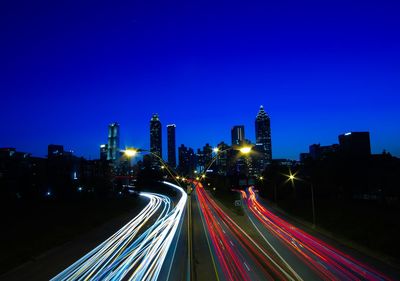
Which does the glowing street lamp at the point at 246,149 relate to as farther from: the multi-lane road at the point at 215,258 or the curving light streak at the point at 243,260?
the curving light streak at the point at 243,260

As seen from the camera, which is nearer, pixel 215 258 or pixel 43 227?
pixel 215 258

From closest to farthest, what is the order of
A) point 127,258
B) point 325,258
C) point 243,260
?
point 243,260
point 325,258
point 127,258

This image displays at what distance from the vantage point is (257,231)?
39.4 metres

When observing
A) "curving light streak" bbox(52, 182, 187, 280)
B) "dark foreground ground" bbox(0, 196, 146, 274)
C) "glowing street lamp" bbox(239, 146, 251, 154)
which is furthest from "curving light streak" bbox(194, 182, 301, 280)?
"dark foreground ground" bbox(0, 196, 146, 274)

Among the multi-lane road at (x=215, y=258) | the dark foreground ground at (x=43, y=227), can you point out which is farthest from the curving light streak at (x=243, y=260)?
the dark foreground ground at (x=43, y=227)

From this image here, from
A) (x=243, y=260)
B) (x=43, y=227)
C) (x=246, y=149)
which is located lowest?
(x=243, y=260)

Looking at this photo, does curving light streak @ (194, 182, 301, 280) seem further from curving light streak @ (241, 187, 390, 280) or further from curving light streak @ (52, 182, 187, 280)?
curving light streak @ (52, 182, 187, 280)

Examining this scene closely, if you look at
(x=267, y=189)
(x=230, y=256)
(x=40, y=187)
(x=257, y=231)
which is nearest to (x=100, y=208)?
(x=40, y=187)

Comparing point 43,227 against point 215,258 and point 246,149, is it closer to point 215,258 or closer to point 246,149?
point 215,258

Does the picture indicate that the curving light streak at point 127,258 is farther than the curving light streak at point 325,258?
Yes

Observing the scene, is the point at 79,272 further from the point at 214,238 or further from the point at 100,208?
the point at 100,208

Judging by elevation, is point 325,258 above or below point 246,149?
below

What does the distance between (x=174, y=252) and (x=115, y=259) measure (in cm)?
470

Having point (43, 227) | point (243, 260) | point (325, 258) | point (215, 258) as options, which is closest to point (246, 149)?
point (243, 260)
